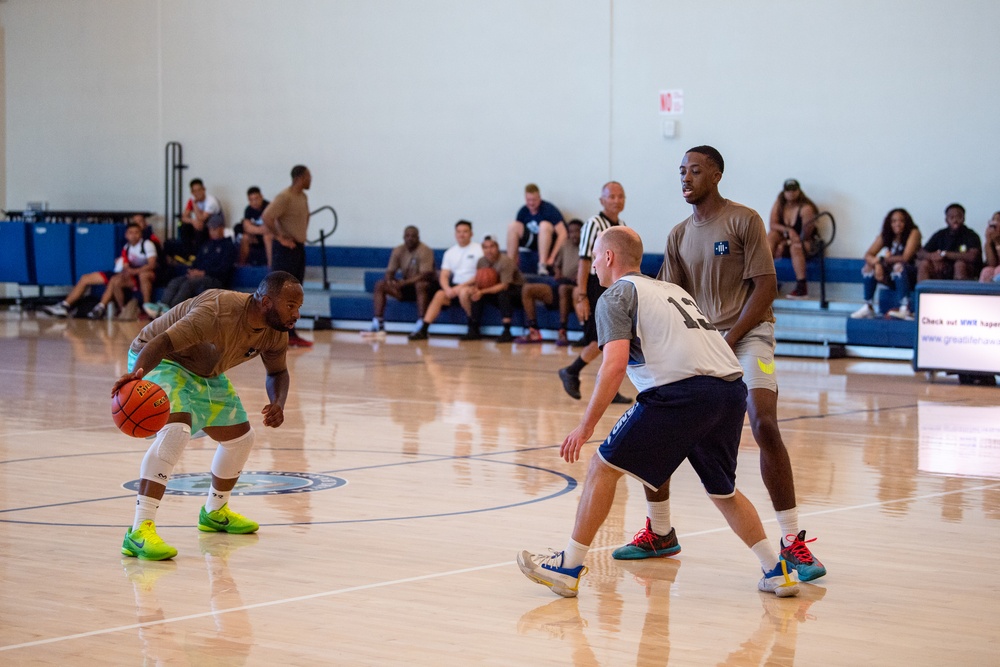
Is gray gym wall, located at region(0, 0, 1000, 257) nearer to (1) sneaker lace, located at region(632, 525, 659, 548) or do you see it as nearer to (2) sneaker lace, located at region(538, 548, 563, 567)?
(1) sneaker lace, located at region(632, 525, 659, 548)

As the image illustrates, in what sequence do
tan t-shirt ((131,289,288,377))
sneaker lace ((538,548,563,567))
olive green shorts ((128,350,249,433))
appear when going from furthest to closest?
olive green shorts ((128,350,249,433)) → tan t-shirt ((131,289,288,377)) → sneaker lace ((538,548,563,567))

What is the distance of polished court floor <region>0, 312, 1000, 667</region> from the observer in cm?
427

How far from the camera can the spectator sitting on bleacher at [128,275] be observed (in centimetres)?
2059

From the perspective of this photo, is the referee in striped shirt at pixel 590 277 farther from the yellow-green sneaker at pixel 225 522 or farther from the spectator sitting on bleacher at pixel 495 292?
the spectator sitting on bleacher at pixel 495 292

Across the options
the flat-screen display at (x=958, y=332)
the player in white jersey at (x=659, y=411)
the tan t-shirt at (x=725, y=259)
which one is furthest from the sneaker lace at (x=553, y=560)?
the flat-screen display at (x=958, y=332)

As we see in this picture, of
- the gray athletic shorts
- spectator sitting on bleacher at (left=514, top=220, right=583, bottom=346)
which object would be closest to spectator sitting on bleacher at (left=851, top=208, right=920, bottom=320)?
spectator sitting on bleacher at (left=514, top=220, right=583, bottom=346)

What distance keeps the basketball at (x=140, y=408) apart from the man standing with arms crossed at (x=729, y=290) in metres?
1.96

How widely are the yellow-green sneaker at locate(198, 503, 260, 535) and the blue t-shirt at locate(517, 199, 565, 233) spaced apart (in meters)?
12.6

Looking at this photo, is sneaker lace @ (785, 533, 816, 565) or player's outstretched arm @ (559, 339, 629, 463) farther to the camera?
sneaker lace @ (785, 533, 816, 565)

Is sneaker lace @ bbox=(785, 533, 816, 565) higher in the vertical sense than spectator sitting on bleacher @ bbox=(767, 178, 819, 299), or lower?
lower

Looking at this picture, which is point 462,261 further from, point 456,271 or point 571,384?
point 571,384

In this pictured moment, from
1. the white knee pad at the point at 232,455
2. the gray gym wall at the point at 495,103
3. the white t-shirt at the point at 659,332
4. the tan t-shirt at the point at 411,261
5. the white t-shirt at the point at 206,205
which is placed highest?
the gray gym wall at the point at 495,103

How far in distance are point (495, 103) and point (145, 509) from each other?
14706 mm

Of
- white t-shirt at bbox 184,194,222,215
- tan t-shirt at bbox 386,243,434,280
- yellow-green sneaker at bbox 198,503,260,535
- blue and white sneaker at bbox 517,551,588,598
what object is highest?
white t-shirt at bbox 184,194,222,215
